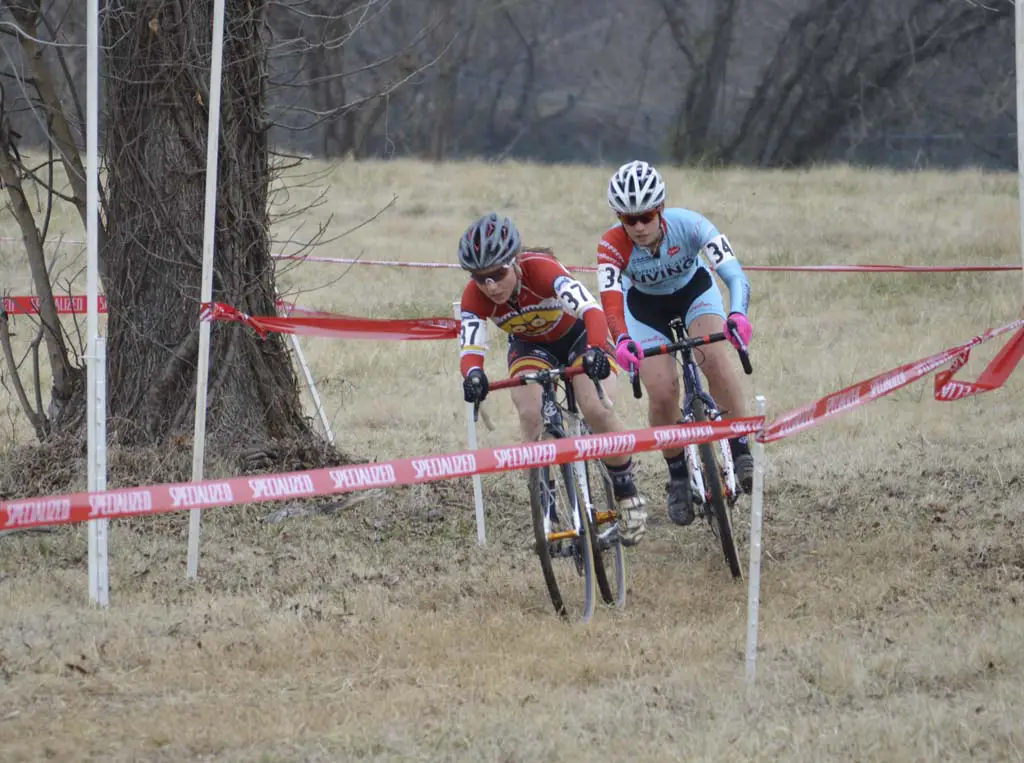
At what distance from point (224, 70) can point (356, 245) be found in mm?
12820

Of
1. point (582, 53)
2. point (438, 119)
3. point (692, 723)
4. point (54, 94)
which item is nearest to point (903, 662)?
point (692, 723)

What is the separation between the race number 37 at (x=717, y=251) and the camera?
751cm

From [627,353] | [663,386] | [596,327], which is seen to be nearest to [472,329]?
[596,327]

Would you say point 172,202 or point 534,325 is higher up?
point 172,202

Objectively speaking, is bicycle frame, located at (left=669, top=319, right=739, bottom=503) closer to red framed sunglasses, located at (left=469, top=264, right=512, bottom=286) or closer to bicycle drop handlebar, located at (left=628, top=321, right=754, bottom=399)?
bicycle drop handlebar, located at (left=628, top=321, right=754, bottom=399)

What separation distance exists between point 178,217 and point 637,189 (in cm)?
296

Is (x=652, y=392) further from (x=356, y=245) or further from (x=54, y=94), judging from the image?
(x=356, y=245)

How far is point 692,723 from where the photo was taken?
5.27 meters

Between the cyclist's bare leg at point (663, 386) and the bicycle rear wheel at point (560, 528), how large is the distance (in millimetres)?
1045

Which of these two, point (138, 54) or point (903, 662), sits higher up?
point (138, 54)

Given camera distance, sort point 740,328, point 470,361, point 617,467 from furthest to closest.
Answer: point 617,467 < point 740,328 < point 470,361

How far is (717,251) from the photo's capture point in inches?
297

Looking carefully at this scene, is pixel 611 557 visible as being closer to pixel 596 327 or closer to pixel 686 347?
pixel 686 347

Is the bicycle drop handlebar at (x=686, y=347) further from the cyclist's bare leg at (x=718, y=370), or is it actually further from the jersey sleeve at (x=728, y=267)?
the cyclist's bare leg at (x=718, y=370)
